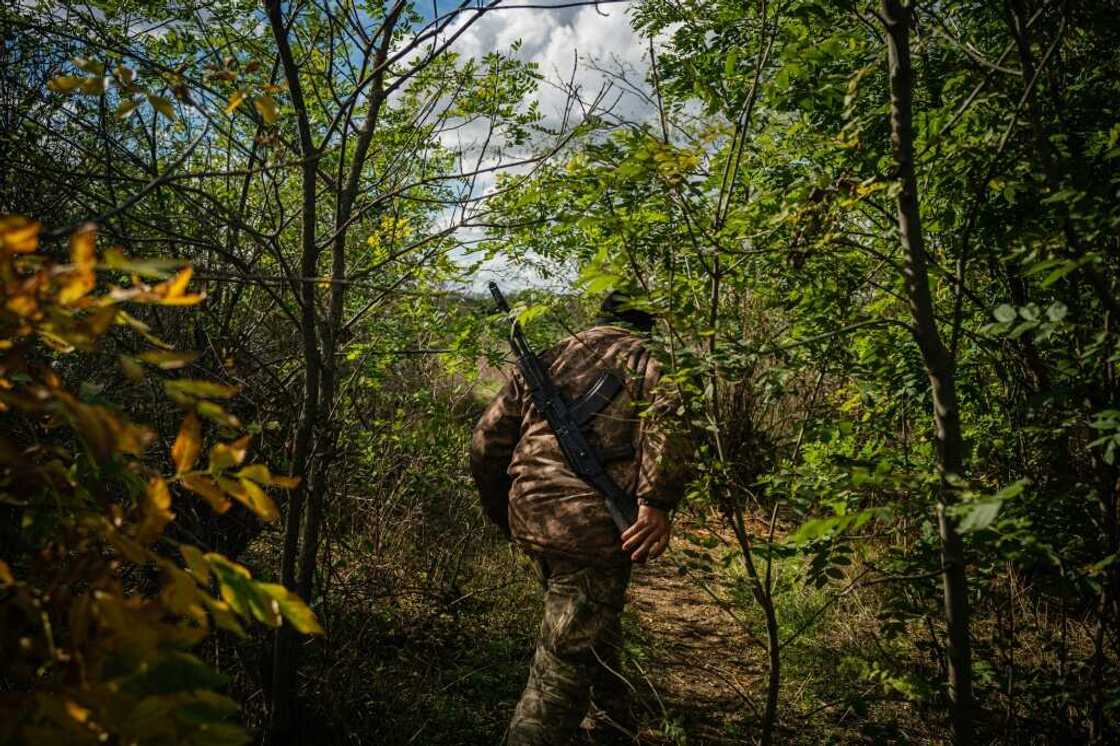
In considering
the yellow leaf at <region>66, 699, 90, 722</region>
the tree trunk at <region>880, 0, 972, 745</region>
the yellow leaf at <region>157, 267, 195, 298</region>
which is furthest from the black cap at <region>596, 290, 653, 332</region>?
the yellow leaf at <region>66, 699, 90, 722</region>

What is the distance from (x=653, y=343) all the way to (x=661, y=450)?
39 centimetres

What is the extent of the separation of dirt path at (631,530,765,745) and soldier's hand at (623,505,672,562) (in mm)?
115

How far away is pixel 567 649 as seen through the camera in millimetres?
2539

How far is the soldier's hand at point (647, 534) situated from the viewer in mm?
2496

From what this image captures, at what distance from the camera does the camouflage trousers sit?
248 centimetres

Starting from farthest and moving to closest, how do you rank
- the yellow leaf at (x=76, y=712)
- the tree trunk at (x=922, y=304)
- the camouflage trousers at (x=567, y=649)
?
the camouflage trousers at (x=567, y=649) → the tree trunk at (x=922, y=304) → the yellow leaf at (x=76, y=712)

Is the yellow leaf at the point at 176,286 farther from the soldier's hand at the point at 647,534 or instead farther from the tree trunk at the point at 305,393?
the soldier's hand at the point at 647,534

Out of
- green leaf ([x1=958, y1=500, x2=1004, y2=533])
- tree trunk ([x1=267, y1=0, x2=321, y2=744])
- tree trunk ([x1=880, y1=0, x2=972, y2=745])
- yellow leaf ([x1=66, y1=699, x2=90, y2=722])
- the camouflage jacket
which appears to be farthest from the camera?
the camouflage jacket

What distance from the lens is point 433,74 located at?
2.73m

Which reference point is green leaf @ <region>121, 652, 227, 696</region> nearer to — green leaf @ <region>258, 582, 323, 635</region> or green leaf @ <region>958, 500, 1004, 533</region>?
green leaf @ <region>258, 582, 323, 635</region>

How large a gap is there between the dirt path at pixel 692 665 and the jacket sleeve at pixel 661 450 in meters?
0.29

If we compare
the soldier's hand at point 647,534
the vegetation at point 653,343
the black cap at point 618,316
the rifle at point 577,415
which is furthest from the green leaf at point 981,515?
the black cap at point 618,316

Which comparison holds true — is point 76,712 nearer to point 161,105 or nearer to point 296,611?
point 296,611

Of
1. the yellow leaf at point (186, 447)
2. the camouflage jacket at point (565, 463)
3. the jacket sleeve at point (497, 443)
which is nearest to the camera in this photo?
the yellow leaf at point (186, 447)
